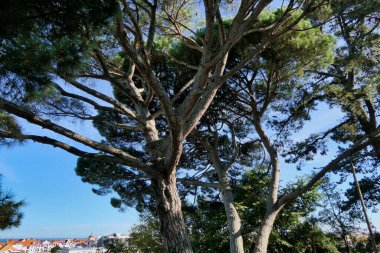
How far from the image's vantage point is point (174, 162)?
12.1 ft

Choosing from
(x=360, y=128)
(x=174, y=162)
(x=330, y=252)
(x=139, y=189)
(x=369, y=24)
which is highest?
(x=369, y=24)

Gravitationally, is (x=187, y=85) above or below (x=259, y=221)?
above

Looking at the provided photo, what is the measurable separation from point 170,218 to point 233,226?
2561 mm

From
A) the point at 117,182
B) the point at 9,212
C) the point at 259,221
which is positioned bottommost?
the point at 9,212

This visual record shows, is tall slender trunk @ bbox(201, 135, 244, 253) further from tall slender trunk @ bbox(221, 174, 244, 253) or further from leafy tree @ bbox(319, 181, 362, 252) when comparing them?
leafy tree @ bbox(319, 181, 362, 252)

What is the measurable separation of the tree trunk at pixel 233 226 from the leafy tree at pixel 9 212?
3.80 meters

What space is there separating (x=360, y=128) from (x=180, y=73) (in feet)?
15.7

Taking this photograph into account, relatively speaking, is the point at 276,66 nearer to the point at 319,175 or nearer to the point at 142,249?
the point at 319,175

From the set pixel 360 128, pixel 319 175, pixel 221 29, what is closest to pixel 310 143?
pixel 360 128

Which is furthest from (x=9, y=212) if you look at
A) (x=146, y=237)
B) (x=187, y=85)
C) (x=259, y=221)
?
(x=146, y=237)

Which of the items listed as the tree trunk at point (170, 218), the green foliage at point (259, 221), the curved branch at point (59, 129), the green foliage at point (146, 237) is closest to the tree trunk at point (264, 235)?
the tree trunk at point (170, 218)

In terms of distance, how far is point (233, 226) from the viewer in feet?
19.3

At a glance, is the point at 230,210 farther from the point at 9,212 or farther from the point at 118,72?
the point at 9,212

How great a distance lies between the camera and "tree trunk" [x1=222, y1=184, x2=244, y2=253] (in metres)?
5.65
